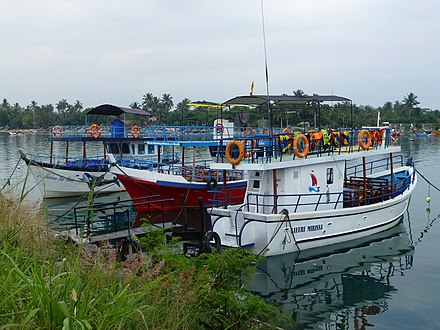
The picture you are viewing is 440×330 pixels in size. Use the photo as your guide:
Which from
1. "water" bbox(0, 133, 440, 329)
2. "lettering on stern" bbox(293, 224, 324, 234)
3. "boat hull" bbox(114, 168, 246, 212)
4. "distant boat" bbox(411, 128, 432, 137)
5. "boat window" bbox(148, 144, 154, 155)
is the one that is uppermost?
"distant boat" bbox(411, 128, 432, 137)

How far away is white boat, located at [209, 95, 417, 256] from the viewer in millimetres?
Result: 14570

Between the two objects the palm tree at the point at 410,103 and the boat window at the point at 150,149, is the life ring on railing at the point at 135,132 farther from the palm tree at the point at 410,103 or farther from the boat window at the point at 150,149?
the palm tree at the point at 410,103

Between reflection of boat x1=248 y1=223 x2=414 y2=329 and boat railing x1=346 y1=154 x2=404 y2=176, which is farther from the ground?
boat railing x1=346 y1=154 x2=404 y2=176

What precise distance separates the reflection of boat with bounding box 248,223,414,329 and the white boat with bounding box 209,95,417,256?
45 centimetres

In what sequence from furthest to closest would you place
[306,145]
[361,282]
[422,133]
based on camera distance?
[422,133] < [306,145] < [361,282]

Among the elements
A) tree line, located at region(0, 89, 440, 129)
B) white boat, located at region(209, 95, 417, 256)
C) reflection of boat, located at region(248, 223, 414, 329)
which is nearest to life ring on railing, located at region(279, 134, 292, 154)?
white boat, located at region(209, 95, 417, 256)

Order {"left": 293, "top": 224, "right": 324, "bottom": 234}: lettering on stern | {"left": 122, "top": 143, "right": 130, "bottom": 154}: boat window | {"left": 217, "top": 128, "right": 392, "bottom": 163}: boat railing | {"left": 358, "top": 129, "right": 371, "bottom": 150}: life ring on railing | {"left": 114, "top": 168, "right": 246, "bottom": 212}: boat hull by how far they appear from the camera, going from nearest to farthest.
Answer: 1. {"left": 293, "top": 224, "right": 324, "bottom": 234}: lettering on stern
2. {"left": 217, "top": 128, "right": 392, "bottom": 163}: boat railing
3. {"left": 358, "top": 129, "right": 371, "bottom": 150}: life ring on railing
4. {"left": 114, "top": 168, "right": 246, "bottom": 212}: boat hull
5. {"left": 122, "top": 143, "right": 130, "bottom": 154}: boat window

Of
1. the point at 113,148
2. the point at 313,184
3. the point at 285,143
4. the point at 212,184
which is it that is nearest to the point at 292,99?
the point at 285,143

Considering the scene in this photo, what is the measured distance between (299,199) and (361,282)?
10.2 feet

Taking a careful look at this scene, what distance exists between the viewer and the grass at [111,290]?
12.4 ft

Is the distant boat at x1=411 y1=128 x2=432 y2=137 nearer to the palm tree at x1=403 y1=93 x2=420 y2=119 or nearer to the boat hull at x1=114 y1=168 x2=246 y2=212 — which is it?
the palm tree at x1=403 y1=93 x2=420 y2=119

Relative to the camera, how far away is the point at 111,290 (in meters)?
4.39

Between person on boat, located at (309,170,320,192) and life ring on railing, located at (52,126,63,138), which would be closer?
person on boat, located at (309,170,320,192)

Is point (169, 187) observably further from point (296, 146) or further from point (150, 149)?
point (150, 149)
